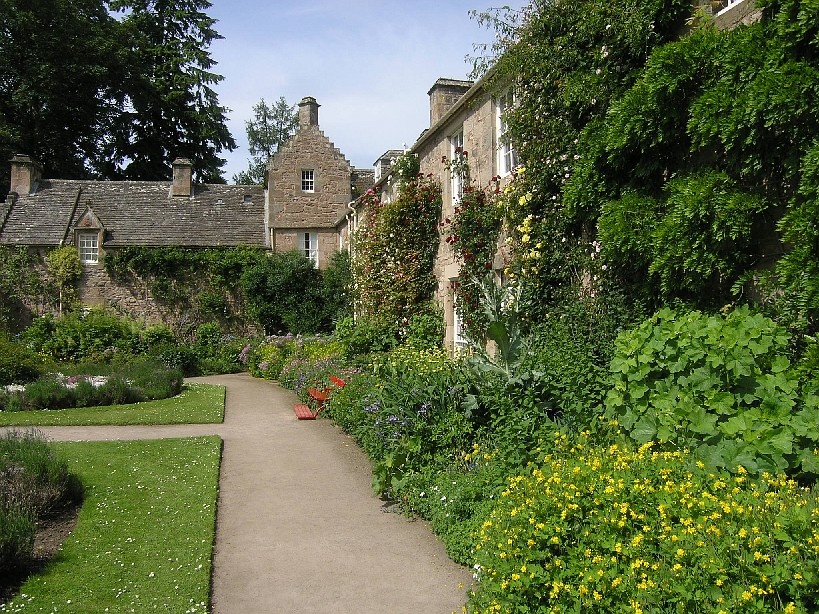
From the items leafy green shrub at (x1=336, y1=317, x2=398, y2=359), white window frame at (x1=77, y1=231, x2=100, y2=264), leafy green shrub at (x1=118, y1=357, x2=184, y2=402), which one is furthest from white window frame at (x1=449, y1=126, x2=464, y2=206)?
white window frame at (x1=77, y1=231, x2=100, y2=264)

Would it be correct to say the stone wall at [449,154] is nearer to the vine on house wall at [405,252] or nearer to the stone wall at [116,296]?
the vine on house wall at [405,252]

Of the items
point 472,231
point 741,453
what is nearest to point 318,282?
point 472,231

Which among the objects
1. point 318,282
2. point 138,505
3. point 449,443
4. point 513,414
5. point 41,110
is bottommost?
point 138,505

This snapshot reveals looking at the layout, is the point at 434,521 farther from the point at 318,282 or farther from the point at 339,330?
the point at 318,282

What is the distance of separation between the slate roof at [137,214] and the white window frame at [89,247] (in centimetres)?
40

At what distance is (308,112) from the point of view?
27.3 m

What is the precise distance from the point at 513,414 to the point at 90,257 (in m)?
22.5

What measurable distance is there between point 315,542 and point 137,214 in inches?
900

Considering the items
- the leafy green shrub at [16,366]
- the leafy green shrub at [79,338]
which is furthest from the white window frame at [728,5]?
the leafy green shrub at [79,338]

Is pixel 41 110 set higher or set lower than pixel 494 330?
higher

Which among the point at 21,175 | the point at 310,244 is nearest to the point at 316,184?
the point at 310,244

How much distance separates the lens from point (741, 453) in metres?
4.70

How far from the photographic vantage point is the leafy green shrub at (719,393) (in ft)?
15.3

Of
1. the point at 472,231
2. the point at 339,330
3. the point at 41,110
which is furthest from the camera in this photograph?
the point at 41,110
